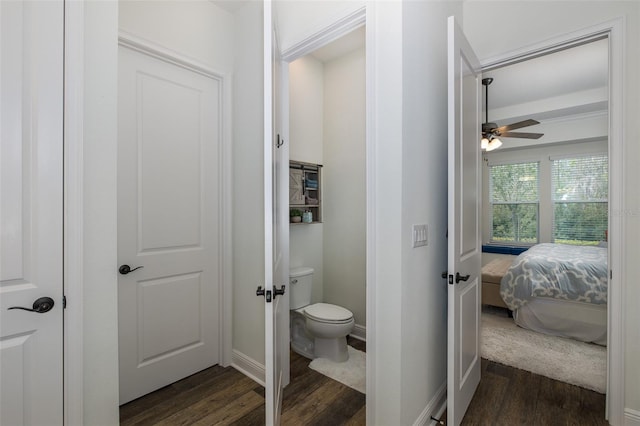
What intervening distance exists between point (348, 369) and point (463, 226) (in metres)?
1.40

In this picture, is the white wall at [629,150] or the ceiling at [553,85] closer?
the white wall at [629,150]

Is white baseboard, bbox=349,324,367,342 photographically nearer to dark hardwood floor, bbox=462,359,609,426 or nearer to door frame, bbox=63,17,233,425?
dark hardwood floor, bbox=462,359,609,426

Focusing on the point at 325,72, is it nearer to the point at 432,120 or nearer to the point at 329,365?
the point at 432,120

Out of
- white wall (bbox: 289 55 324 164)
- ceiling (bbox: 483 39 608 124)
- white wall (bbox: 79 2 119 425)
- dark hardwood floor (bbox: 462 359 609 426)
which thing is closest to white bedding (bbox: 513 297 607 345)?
dark hardwood floor (bbox: 462 359 609 426)

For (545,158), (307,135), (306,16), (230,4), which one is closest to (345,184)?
(307,135)

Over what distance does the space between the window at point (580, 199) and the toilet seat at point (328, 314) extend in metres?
4.66

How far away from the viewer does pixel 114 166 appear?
1.26 meters

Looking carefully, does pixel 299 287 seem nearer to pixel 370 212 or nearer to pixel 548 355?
pixel 370 212

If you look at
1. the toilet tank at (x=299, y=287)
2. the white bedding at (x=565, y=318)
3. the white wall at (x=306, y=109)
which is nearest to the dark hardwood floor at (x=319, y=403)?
the toilet tank at (x=299, y=287)

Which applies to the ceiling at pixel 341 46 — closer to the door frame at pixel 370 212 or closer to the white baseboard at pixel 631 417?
the door frame at pixel 370 212

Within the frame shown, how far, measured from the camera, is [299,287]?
106 inches

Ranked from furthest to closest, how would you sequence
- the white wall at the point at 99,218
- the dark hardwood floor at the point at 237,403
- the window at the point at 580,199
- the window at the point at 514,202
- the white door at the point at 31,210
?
the window at the point at 514,202, the window at the point at 580,199, the dark hardwood floor at the point at 237,403, the white wall at the point at 99,218, the white door at the point at 31,210

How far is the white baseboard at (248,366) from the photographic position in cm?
220

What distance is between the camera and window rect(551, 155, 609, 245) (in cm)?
481
